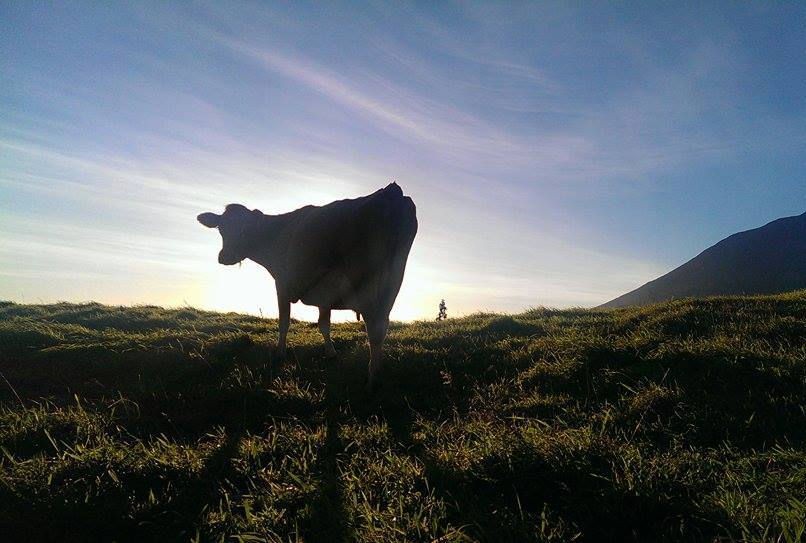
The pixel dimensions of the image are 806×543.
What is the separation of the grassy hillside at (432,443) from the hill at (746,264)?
109891 millimetres

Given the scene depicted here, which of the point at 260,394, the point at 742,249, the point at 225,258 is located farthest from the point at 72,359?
the point at 742,249

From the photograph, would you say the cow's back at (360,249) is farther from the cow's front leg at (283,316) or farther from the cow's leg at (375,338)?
the cow's front leg at (283,316)

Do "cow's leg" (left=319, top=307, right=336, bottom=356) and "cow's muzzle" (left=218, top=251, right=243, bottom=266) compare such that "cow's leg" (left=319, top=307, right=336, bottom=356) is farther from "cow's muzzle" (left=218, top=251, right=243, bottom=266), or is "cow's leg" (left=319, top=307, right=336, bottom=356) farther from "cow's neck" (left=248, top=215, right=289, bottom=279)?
"cow's muzzle" (left=218, top=251, right=243, bottom=266)

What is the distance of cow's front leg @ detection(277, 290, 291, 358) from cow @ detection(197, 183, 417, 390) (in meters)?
0.02

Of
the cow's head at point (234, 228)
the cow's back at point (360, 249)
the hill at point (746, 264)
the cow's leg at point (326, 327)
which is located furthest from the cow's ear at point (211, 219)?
the hill at point (746, 264)

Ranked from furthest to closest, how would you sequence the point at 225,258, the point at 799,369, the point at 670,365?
the point at 225,258
the point at 670,365
the point at 799,369

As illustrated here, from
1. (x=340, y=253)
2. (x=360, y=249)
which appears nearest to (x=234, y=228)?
(x=340, y=253)

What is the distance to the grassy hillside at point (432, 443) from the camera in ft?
9.51

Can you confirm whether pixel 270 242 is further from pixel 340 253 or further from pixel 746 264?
pixel 746 264

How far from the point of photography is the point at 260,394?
566 centimetres

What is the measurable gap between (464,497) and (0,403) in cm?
570

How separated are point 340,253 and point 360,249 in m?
0.49

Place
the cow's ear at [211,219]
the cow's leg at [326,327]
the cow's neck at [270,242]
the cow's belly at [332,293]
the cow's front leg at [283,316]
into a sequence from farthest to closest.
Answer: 1. the cow's ear at [211,219]
2. the cow's neck at [270,242]
3. the cow's leg at [326,327]
4. the cow's front leg at [283,316]
5. the cow's belly at [332,293]

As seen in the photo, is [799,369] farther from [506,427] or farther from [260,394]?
[260,394]
